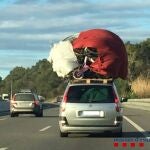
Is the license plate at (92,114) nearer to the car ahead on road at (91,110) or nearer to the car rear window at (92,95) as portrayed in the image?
the car ahead on road at (91,110)

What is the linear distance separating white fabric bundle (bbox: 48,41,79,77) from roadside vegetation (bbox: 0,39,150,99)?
462 cm

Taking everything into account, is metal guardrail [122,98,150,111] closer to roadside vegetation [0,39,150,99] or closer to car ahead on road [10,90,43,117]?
roadside vegetation [0,39,150,99]

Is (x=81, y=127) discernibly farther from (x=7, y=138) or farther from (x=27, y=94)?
(x=27, y=94)

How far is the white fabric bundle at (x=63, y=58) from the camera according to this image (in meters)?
21.8

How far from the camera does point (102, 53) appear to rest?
21.3 meters

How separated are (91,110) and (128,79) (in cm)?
6663

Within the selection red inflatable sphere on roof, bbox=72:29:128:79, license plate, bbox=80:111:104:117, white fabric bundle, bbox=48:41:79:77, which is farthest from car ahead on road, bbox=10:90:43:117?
license plate, bbox=80:111:104:117

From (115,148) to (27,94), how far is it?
2257 cm

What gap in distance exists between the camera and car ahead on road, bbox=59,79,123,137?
19.1m

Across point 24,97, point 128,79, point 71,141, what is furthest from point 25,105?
point 128,79

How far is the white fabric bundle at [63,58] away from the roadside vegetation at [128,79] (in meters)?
4.62

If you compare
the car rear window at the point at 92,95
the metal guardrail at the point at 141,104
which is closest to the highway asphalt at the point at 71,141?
the car rear window at the point at 92,95

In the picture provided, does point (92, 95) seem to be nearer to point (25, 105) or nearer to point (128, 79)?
point (25, 105)

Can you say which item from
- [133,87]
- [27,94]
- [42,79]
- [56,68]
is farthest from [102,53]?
[42,79]
